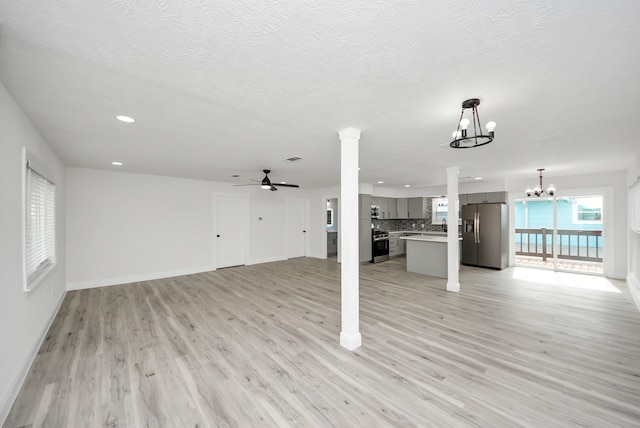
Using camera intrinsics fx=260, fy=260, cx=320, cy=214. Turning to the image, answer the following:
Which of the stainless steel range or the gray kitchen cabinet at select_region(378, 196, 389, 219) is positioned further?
the gray kitchen cabinet at select_region(378, 196, 389, 219)

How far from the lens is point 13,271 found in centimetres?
223

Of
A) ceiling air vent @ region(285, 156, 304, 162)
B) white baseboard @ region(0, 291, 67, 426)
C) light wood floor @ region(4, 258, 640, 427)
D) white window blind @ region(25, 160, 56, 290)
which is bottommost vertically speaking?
light wood floor @ region(4, 258, 640, 427)

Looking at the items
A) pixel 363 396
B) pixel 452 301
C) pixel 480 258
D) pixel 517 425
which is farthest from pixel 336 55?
pixel 480 258

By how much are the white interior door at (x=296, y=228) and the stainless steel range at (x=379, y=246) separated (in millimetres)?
2397

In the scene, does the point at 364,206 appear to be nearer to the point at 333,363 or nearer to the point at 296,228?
the point at 296,228

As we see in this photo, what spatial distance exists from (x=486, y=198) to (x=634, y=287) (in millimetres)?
3353

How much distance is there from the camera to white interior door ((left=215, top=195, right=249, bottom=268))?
7148mm

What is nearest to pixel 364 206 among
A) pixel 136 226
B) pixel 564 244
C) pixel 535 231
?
pixel 535 231

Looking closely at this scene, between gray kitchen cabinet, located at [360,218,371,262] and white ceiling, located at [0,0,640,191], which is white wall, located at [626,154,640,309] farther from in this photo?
gray kitchen cabinet, located at [360,218,371,262]

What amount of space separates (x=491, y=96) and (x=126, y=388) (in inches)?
155

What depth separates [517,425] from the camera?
180 cm

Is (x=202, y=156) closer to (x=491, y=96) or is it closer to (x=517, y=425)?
(x=491, y=96)

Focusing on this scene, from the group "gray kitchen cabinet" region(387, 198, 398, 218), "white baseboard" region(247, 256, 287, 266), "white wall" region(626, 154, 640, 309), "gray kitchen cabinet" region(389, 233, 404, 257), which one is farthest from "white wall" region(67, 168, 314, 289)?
"white wall" region(626, 154, 640, 309)

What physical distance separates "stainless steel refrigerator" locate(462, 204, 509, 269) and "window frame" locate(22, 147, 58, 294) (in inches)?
339
